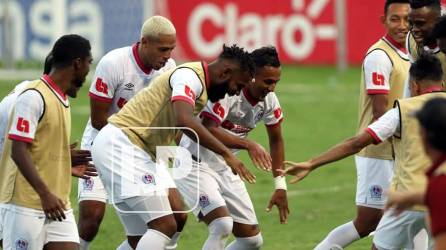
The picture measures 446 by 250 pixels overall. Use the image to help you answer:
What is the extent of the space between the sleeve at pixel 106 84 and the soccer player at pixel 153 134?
55.0 inches

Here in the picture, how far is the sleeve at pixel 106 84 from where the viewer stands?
1214 centimetres

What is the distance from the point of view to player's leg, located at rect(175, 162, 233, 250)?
11.0 m

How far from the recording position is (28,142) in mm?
9492

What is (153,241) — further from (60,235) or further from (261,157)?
(261,157)

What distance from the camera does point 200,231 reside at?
14617 millimetres

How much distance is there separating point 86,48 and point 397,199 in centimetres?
357

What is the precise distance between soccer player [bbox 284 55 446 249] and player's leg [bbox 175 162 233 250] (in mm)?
1613

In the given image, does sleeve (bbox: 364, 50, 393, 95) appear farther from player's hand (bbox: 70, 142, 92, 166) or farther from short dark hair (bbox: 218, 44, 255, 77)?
player's hand (bbox: 70, 142, 92, 166)

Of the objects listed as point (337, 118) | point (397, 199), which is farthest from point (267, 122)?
point (337, 118)

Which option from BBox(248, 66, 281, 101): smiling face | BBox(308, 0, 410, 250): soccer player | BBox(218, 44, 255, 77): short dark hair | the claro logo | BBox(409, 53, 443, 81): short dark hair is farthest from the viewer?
the claro logo

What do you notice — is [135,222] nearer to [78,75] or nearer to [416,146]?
[78,75]

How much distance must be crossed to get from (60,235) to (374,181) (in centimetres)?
320

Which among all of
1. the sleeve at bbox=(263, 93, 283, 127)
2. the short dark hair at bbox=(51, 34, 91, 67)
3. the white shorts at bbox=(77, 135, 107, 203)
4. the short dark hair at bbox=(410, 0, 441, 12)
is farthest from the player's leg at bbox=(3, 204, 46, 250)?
the short dark hair at bbox=(410, 0, 441, 12)

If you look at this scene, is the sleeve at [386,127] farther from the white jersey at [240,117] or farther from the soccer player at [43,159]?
the soccer player at [43,159]
